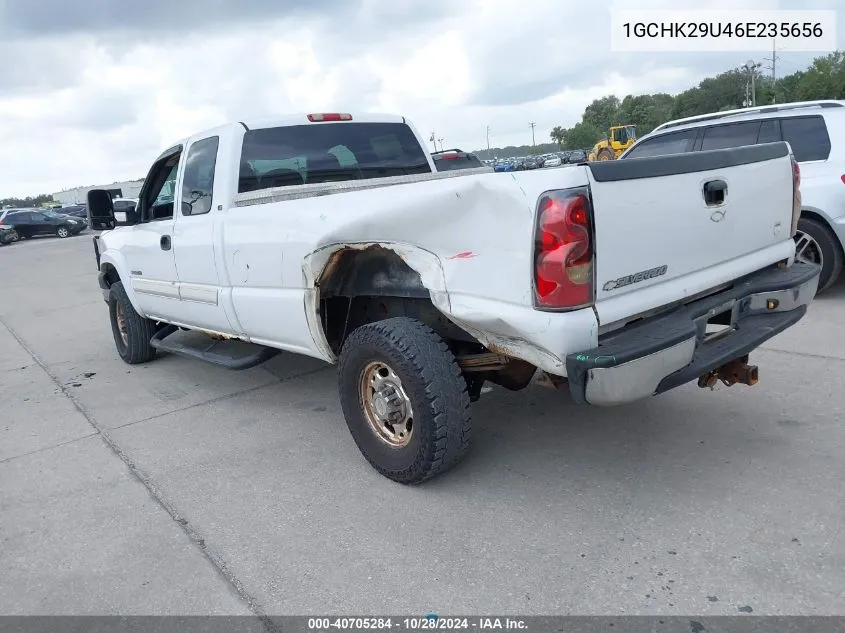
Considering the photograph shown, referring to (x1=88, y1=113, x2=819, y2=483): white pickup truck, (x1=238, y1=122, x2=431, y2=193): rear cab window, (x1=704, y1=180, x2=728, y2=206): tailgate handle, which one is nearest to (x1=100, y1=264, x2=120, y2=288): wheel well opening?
(x1=88, y1=113, x2=819, y2=483): white pickup truck

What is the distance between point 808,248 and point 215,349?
568 cm

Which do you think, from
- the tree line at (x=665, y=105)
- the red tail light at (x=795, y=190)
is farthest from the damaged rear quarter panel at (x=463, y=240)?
the tree line at (x=665, y=105)

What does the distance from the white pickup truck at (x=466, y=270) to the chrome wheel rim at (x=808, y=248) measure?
9.86 ft

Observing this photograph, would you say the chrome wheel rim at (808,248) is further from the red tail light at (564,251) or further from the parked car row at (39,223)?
the parked car row at (39,223)

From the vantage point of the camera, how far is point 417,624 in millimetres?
2484

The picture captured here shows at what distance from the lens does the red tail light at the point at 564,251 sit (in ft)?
8.57

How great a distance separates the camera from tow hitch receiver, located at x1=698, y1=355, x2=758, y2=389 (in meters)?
3.52

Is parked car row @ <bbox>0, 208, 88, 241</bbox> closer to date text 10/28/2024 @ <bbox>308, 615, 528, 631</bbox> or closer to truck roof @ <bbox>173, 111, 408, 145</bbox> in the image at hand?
truck roof @ <bbox>173, 111, 408, 145</bbox>

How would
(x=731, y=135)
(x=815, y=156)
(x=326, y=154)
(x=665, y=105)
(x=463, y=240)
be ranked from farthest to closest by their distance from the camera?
(x=665, y=105) → (x=731, y=135) → (x=815, y=156) → (x=326, y=154) → (x=463, y=240)

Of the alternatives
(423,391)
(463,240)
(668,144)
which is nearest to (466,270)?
(463,240)

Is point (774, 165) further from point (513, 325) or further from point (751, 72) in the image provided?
point (751, 72)

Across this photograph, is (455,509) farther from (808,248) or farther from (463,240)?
(808,248)

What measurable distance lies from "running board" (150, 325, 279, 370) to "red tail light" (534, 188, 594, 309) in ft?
7.77

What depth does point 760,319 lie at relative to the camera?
11.2 feet
